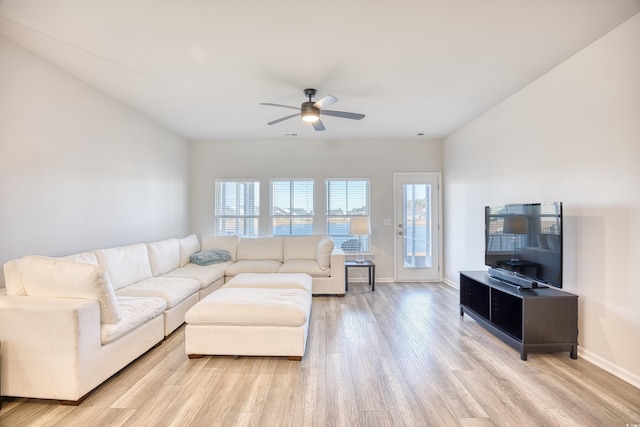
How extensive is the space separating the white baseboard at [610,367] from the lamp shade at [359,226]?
120 inches

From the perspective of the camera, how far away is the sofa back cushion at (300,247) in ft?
16.6

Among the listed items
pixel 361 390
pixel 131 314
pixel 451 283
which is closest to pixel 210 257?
pixel 131 314

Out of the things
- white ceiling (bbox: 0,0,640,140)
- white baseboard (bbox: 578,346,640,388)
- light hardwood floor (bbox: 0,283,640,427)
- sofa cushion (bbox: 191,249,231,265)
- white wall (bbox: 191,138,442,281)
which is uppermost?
white ceiling (bbox: 0,0,640,140)

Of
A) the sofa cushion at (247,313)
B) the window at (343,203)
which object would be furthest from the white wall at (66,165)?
the window at (343,203)

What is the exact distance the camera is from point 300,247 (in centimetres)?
511

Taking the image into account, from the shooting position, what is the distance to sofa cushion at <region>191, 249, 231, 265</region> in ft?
15.0

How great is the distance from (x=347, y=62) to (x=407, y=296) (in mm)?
3526

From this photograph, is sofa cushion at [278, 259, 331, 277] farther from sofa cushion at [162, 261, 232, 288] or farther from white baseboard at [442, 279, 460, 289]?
white baseboard at [442, 279, 460, 289]

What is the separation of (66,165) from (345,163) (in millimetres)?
4123

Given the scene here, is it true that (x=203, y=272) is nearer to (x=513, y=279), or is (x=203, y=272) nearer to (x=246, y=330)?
(x=246, y=330)

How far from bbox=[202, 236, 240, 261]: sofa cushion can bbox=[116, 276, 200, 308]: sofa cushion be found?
136 cm

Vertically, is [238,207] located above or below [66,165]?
below

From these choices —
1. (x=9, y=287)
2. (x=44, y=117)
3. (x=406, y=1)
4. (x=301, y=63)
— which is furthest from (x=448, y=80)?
(x=9, y=287)

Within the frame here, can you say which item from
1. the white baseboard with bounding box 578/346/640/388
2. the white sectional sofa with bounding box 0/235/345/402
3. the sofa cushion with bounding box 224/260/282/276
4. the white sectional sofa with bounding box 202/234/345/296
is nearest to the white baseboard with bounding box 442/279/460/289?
the white sectional sofa with bounding box 202/234/345/296
